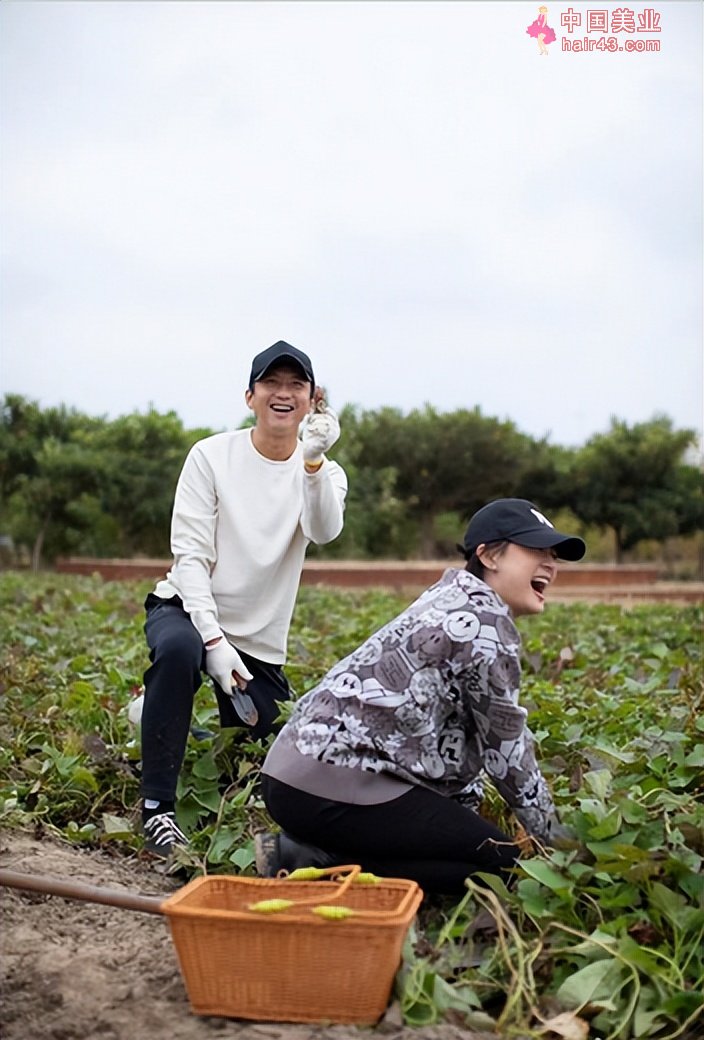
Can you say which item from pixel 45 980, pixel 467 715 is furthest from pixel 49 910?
pixel 467 715

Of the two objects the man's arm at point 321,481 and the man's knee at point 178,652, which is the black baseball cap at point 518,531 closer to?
the man's arm at point 321,481

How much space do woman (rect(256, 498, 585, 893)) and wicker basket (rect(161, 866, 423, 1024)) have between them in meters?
0.42

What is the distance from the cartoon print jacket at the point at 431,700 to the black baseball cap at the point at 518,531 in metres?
0.11

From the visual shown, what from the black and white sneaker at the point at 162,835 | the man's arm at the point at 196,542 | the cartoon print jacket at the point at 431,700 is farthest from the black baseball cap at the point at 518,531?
the black and white sneaker at the point at 162,835

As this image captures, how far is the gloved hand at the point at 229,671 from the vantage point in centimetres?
348

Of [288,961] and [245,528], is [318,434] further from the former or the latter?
[288,961]

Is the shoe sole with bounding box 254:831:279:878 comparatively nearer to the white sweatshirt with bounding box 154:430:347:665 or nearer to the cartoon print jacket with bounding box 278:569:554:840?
the cartoon print jacket with bounding box 278:569:554:840

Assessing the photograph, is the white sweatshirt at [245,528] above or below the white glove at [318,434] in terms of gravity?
below

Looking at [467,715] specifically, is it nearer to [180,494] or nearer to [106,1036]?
[106,1036]

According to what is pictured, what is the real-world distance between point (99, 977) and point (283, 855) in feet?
1.74

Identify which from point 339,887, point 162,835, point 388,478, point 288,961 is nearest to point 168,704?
point 162,835

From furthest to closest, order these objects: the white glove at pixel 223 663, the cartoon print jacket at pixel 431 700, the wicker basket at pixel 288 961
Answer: the white glove at pixel 223 663
the cartoon print jacket at pixel 431 700
the wicker basket at pixel 288 961

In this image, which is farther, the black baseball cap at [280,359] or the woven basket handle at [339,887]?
the black baseball cap at [280,359]

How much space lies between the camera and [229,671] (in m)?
3.48
